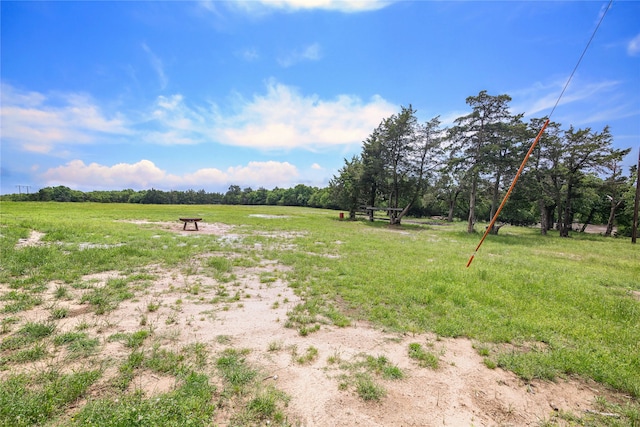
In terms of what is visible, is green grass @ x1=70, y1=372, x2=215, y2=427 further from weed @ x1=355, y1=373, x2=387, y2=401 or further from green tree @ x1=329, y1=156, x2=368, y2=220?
green tree @ x1=329, y1=156, x2=368, y2=220

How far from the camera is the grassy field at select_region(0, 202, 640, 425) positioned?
10.6ft

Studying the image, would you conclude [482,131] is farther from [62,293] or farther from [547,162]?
[62,293]

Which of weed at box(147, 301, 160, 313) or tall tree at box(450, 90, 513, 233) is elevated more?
tall tree at box(450, 90, 513, 233)

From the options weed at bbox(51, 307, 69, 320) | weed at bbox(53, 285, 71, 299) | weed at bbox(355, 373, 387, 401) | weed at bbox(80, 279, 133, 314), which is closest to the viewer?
weed at bbox(355, 373, 387, 401)

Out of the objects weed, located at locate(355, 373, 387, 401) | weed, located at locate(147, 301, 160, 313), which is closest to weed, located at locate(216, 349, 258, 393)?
weed, located at locate(355, 373, 387, 401)

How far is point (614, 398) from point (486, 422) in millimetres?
2274

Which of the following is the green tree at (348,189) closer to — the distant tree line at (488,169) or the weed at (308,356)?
the distant tree line at (488,169)

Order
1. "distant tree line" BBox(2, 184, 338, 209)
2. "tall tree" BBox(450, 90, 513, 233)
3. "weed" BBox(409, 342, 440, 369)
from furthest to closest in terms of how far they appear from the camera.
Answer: "distant tree line" BBox(2, 184, 338, 209), "tall tree" BBox(450, 90, 513, 233), "weed" BBox(409, 342, 440, 369)

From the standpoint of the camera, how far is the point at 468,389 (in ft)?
12.1

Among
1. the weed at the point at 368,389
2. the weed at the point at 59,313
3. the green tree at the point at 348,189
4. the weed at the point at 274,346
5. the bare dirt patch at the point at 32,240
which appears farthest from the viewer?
the green tree at the point at 348,189

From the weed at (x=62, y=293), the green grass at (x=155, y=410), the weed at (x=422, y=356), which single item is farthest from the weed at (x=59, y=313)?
the weed at (x=422, y=356)

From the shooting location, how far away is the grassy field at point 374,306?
3238 mm

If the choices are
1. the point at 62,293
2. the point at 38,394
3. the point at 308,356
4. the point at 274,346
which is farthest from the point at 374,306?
the point at 62,293

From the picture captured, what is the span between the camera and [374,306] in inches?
255
